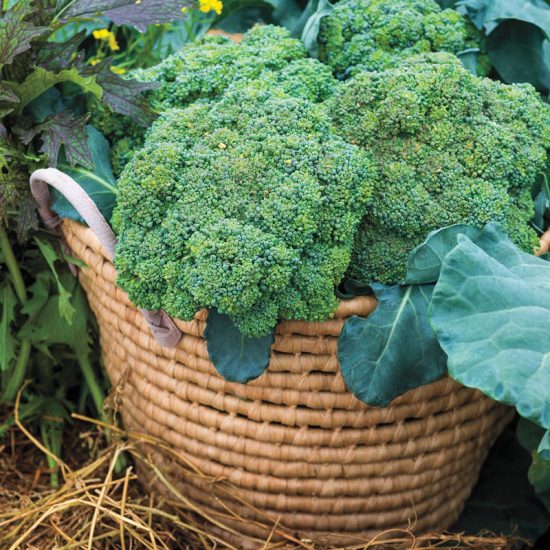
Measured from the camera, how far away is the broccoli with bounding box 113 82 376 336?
998 mm

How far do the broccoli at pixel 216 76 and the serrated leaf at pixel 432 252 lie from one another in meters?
0.38

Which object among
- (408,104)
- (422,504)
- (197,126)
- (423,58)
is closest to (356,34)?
(423,58)

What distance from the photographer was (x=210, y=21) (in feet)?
5.67

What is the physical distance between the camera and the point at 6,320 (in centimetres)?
139

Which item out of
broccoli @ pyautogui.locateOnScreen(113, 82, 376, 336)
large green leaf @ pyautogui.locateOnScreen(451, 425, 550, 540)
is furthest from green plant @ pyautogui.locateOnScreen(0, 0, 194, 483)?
large green leaf @ pyautogui.locateOnScreen(451, 425, 550, 540)

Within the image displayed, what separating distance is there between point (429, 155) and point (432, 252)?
7.6 inches

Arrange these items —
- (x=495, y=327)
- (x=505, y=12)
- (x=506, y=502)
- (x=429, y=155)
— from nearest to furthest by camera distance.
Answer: (x=495, y=327)
(x=429, y=155)
(x=505, y=12)
(x=506, y=502)

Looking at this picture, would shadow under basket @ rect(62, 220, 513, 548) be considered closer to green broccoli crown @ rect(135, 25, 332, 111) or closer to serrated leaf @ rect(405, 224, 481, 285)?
serrated leaf @ rect(405, 224, 481, 285)

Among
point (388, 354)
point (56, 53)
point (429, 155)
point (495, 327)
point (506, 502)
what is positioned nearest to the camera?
point (495, 327)

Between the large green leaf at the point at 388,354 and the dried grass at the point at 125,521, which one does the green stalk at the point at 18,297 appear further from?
the large green leaf at the point at 388,354

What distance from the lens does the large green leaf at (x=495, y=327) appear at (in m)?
0.89

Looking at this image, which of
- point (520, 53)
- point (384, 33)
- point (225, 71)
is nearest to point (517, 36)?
point (520, 53)

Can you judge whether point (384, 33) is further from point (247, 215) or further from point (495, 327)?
point (495, 327)

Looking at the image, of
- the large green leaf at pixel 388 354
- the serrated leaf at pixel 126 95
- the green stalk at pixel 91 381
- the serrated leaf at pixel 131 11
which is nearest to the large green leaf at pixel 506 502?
the large green leaf at pixel 388 354
